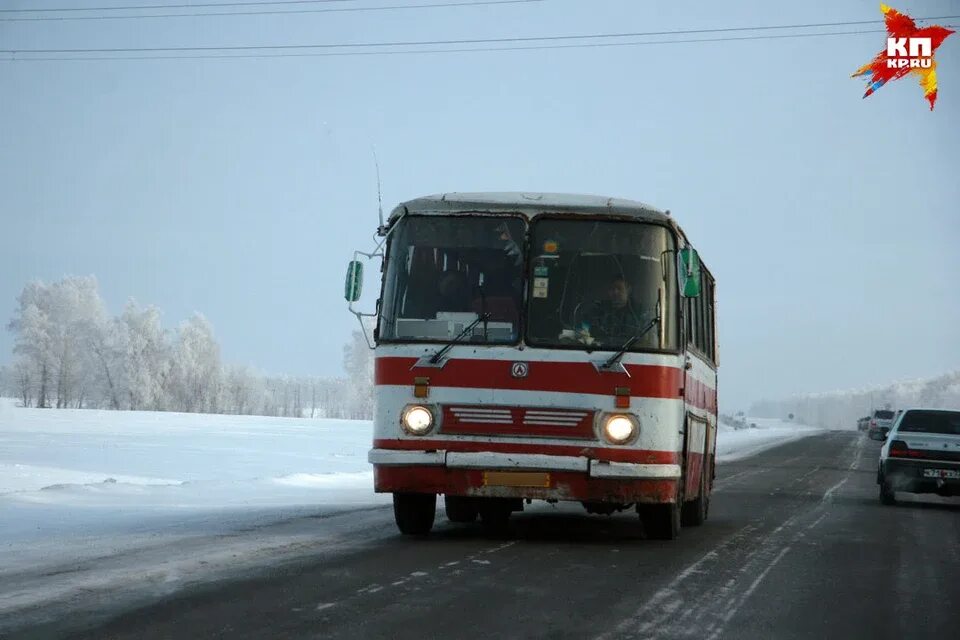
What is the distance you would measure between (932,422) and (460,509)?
1099 cm

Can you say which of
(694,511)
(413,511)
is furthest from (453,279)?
(694,511)

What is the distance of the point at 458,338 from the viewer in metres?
12.0

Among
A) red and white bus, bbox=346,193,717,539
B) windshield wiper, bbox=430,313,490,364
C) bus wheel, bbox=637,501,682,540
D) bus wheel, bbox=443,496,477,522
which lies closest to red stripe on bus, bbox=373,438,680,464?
red and white bus, bbox=346,193,717,539

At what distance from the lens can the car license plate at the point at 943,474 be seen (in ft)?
69.7

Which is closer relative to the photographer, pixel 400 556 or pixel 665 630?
pixel 665 630

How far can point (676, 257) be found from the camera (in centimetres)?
1239

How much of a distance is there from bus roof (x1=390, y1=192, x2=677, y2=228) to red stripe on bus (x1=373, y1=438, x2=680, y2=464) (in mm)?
2108

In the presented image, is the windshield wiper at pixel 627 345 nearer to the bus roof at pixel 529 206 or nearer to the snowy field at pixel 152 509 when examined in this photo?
the bus roof at pixel 529 206

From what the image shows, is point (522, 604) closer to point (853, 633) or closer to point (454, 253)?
point (853, 633)

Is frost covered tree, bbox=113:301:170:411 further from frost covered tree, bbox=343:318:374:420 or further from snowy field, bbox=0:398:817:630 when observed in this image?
snowy field, bbox=0:398:817:630

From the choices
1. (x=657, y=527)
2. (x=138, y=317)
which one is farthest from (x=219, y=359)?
(x=657, y=527)

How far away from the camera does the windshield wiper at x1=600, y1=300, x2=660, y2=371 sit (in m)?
11.8

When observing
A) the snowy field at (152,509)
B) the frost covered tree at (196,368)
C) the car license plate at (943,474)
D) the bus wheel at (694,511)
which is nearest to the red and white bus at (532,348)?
the snowy field at (152,509)

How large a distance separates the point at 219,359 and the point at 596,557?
124728 mm
